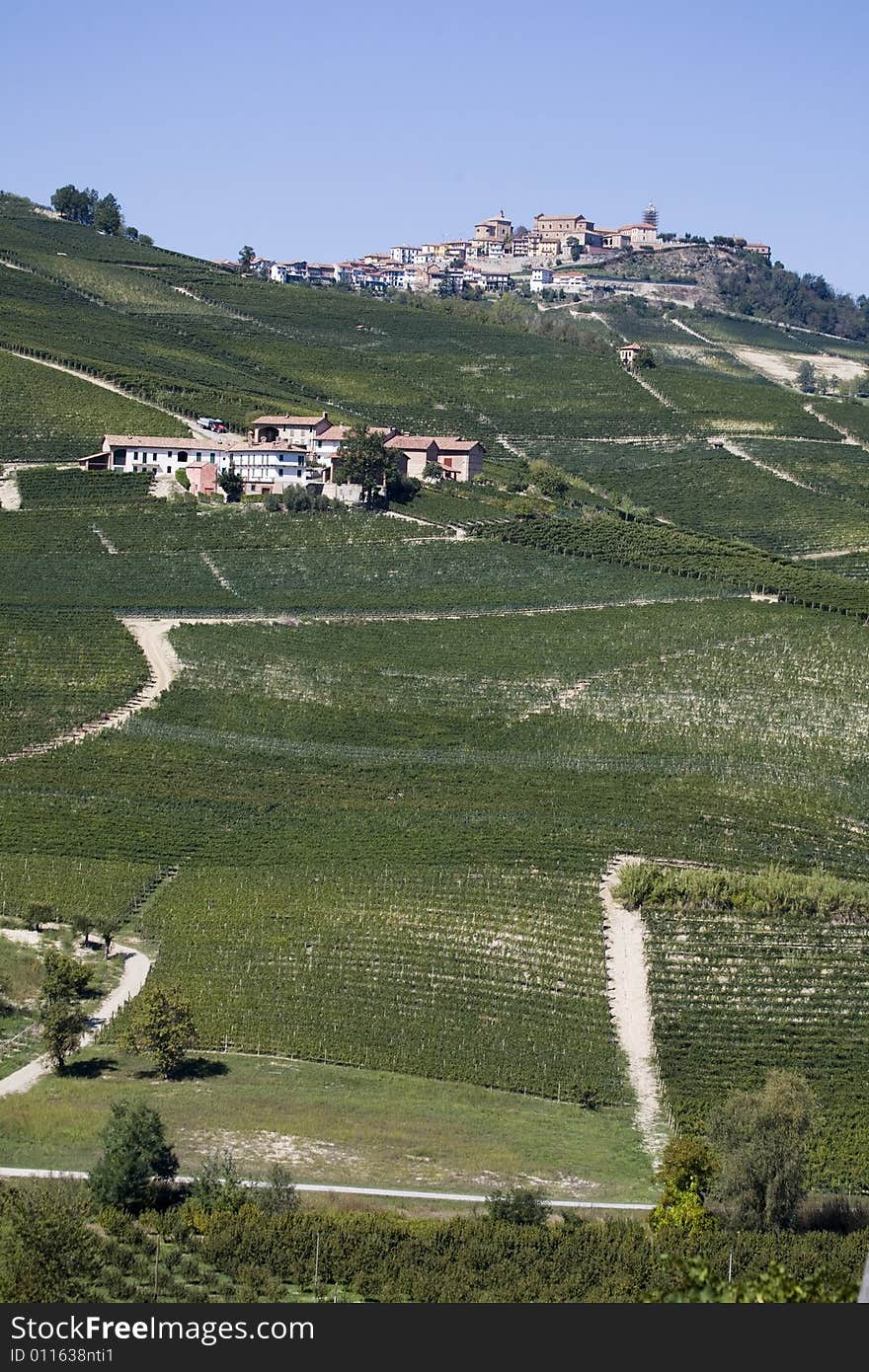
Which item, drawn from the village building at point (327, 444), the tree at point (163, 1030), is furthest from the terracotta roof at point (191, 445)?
the tree at point (163, 1030)

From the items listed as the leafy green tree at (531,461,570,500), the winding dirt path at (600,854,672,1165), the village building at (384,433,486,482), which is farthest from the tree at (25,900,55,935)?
the leafy green tree at (531,461,570,500)

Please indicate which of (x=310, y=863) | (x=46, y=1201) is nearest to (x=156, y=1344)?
(x=46, y=1201)

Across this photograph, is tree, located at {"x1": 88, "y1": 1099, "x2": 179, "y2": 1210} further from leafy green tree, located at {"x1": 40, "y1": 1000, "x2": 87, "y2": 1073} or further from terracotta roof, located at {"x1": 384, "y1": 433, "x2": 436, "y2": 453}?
terracotta roof, located at {"x1": 384, "y1": 433, "x2": 436, "y2": 453}

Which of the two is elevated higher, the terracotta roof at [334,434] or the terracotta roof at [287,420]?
the terracotta roof at [287,420]

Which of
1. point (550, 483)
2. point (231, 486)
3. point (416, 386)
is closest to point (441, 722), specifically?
point (231, 486)

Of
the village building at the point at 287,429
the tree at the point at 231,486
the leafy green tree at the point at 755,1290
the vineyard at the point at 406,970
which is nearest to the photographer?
the leafy green tree at the point at 755,1290

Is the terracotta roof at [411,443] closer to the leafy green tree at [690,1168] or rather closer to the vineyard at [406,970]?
the vineyard at [406,970]

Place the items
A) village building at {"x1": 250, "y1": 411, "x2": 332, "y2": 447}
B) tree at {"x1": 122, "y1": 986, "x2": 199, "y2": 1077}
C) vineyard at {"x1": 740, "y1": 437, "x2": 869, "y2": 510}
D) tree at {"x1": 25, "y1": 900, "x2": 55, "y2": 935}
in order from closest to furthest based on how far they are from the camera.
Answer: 1. tree at {"x1": 122, "y1": 986, "x2": 199, "y2": 1077}
2. tree at {"x1": 25, "y1": 900, "x2": 55, "y2": 935}
3. village building at {"x1": 250, "y1": 411, "x2": 332, "y2": 447}
4. vineyard at {"x1": 740, "y1": 437, "x2": 869, "y2": 510}
